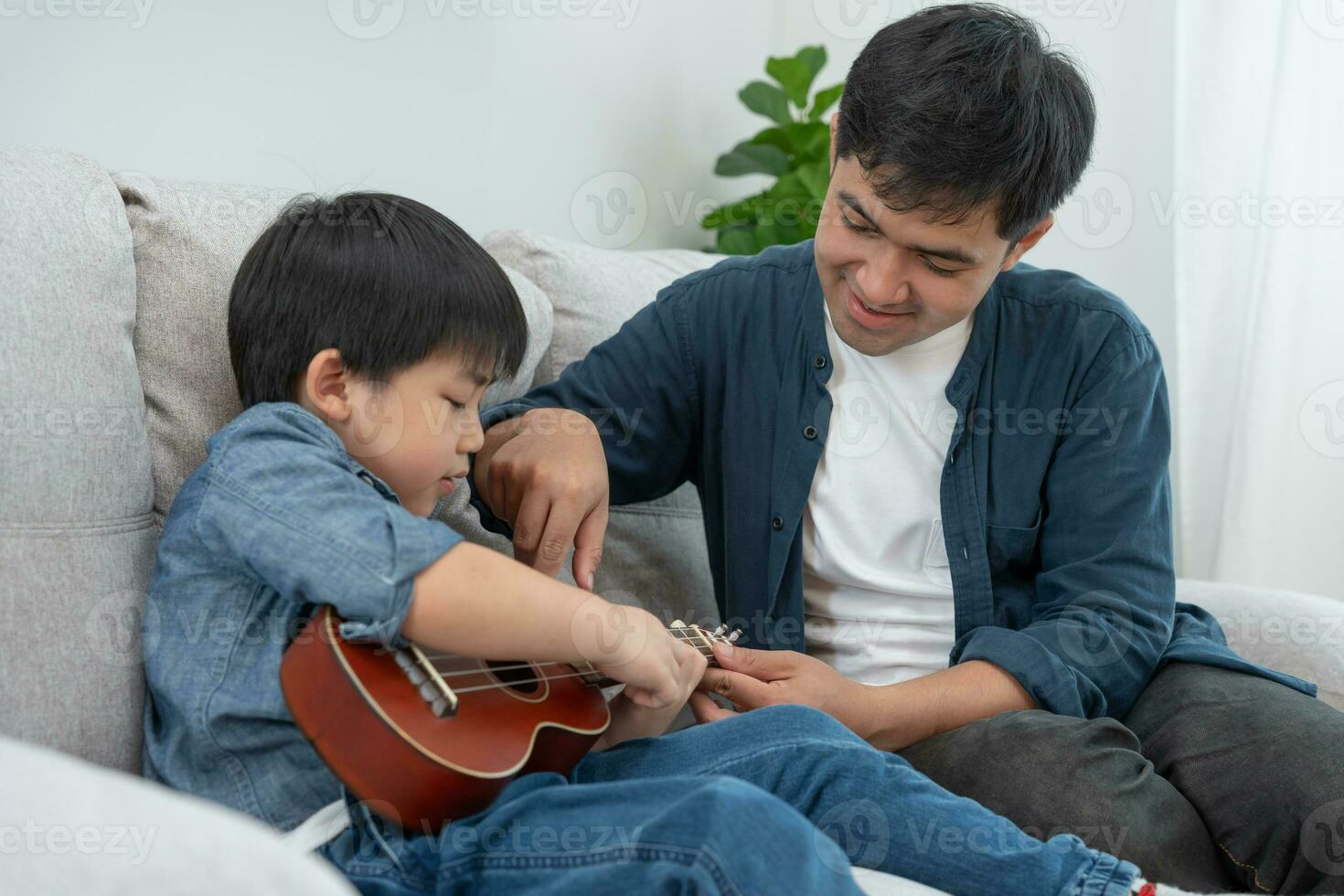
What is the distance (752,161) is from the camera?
2549 millimetres

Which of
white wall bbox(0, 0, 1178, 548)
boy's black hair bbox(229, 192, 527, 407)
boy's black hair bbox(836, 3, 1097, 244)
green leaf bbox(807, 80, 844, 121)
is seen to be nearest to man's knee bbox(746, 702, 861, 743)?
boy's black hair bbox(229, 192, 527, 407)

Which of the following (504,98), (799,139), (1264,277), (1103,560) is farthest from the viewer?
(799,139)

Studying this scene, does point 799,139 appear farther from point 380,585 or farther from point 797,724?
point 380,585

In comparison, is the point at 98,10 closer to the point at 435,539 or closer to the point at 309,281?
the point at 309,281

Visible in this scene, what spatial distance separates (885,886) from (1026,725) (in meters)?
0.31

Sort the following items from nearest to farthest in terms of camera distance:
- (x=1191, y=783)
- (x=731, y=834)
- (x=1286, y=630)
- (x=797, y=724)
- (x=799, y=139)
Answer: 1. (x=731, y=834)
2. (x=797, y=724)
3. (x=1191, y=783)
4. (x=1286, y=630)
5. (x=799, y=139)

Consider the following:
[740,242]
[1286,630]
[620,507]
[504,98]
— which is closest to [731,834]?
[620,507]

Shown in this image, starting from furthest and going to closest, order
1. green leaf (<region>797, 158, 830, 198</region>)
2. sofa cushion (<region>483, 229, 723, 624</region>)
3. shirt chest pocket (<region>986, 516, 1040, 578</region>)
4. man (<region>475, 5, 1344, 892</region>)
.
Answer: green leaf (<region>797, 158, 830, 198</region>) < sofa cushion (<region>483, 229, 723, 624</region>) < shirt chest pocket (<region>986, 516, 1040, 578</region>) < man (<region>475, 5, 1344, 892</region>)

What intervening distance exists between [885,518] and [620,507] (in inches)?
15.8

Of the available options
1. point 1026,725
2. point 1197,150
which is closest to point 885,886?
point 1026,725

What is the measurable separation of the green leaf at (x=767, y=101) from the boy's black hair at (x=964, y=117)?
3.92 feet

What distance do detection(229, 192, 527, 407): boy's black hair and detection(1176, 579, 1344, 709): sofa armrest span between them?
3.76 feet

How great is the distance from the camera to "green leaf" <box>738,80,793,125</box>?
2512 millimetres

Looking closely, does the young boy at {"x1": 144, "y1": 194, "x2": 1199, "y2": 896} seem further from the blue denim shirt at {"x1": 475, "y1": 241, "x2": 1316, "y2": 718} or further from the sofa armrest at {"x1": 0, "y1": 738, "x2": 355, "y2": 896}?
the blue denim shirt at {"x1": 475, "y1": 241, "x2": 1316, "y2": 718}
